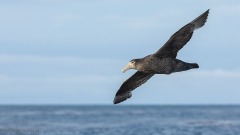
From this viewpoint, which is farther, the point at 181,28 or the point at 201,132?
the point at 201,132

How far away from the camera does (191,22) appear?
61.2 ft

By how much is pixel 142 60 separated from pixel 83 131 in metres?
28.3

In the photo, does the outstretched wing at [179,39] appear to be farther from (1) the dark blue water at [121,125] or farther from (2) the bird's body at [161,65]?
(1) the dark blue water at [121,125]

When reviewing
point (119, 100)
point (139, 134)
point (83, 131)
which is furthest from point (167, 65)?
point (83, 131)

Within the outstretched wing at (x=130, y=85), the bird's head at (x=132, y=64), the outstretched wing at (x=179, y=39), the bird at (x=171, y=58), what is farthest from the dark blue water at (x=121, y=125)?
the outstretched wing at (x=179, y=39)

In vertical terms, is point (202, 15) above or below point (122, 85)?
above

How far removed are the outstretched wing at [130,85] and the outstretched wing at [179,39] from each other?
2.01m

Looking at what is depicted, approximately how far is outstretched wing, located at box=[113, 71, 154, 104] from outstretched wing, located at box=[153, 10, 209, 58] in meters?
2.01

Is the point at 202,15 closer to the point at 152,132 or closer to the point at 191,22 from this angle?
the point at 191,22

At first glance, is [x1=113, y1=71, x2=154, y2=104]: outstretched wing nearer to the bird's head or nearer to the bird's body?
the bird's head

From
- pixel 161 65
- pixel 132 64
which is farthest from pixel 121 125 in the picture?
pixel 161 65

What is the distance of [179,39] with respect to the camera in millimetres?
18844

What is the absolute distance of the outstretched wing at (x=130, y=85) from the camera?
2103 centimetres

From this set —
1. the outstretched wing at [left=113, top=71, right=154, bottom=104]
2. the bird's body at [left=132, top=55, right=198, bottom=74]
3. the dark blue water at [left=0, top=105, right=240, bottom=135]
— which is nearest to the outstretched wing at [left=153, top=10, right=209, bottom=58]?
the bird's body at [left=132, top=55, right=198, bottom=74]
